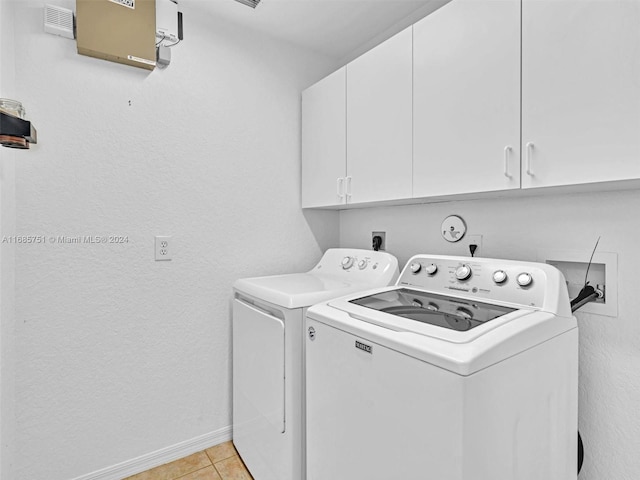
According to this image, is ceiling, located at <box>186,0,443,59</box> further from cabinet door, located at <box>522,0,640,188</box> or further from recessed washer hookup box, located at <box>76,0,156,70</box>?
cabinet door, located at <box>522,0,640,188</box>

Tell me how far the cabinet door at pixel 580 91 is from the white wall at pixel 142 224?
1.44 m

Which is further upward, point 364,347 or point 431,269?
point 431,269

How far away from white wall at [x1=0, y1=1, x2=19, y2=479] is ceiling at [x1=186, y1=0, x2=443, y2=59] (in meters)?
0.91

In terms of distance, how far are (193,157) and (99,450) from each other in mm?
1550

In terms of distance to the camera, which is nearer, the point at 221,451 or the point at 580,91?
the point at 580,91

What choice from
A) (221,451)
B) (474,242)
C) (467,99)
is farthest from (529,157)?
(221,451)

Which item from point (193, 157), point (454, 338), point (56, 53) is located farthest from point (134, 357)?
point (454, 338)

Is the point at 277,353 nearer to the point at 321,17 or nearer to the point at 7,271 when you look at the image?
the point at 7,271

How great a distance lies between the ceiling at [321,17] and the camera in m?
1.84

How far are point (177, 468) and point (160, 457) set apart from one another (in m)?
0.11

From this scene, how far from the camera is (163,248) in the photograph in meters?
1.80

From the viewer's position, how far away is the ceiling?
1844 mm

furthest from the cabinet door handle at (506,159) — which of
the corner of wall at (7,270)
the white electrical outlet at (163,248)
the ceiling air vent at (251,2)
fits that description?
the corner of wall at (7,270)

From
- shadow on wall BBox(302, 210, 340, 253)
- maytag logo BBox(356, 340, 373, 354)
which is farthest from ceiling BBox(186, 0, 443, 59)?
maytag logo BBox(356, 340, 373, 354)
